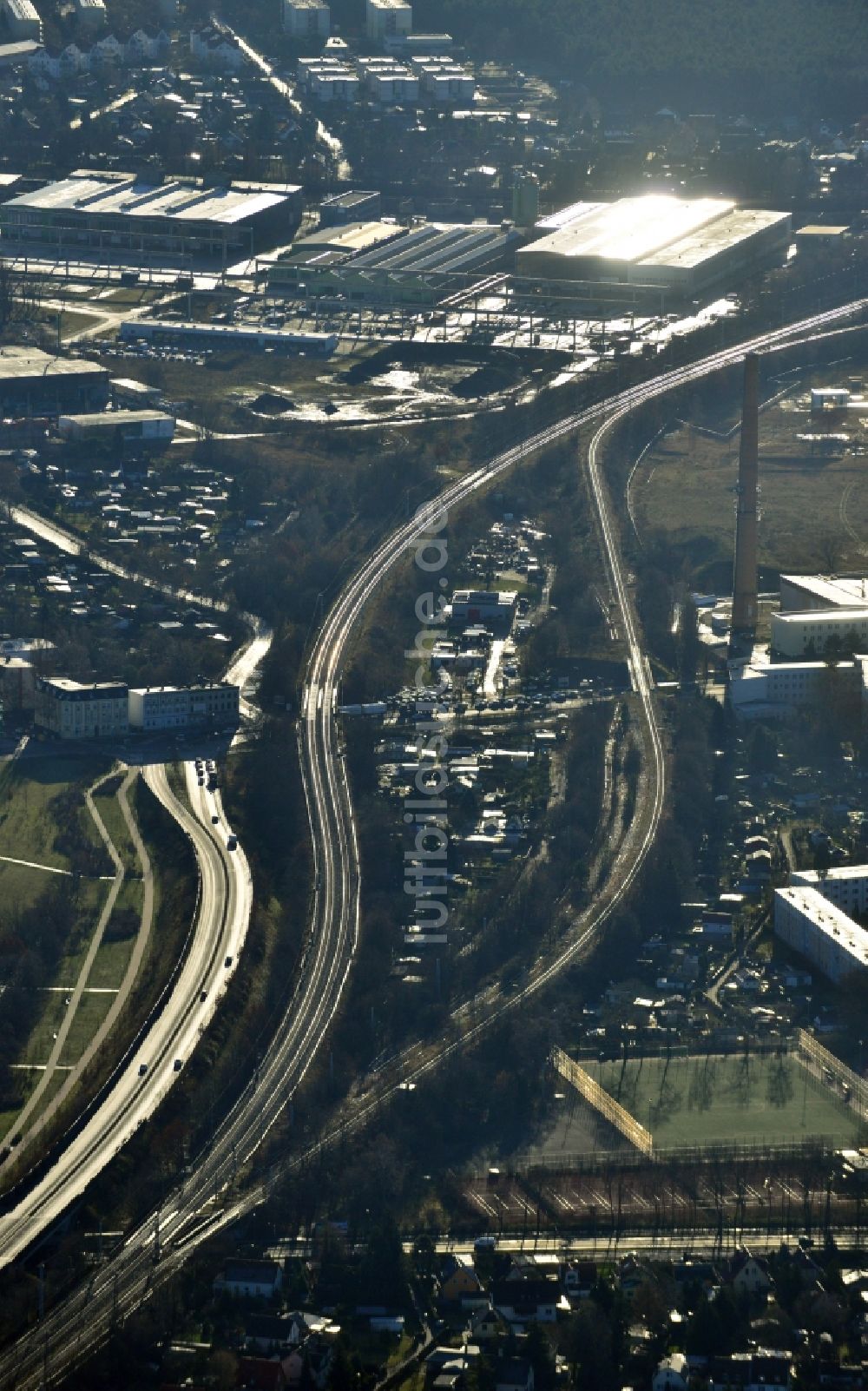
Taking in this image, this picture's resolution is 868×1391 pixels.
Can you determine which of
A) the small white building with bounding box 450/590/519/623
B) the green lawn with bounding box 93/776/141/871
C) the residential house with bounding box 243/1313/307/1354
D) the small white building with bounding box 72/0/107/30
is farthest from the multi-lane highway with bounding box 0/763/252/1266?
the small white building with bounding box 72/0/107/30

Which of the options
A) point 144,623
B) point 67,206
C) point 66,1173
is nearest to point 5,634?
point 144,623

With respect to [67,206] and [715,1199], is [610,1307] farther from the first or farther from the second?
[67,206]

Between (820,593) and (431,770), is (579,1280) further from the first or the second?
(820,593)

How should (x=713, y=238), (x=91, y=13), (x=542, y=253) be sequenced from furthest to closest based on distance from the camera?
(x=91, y=13) → (x=713, y=238) → (x=542, y=253)

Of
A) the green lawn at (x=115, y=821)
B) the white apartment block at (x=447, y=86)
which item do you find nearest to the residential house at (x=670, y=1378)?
the green lawn at (x=115, y=821)

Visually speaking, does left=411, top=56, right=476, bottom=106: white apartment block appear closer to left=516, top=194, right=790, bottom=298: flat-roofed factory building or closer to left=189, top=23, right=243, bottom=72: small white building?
left=189, top=23, right=243, bottom=72: small white building

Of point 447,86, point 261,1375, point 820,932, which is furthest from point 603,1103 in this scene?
point 447,86

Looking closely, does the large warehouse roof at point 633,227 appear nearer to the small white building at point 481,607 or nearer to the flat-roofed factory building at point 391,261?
the flat-roofed factory building at point 391,261
